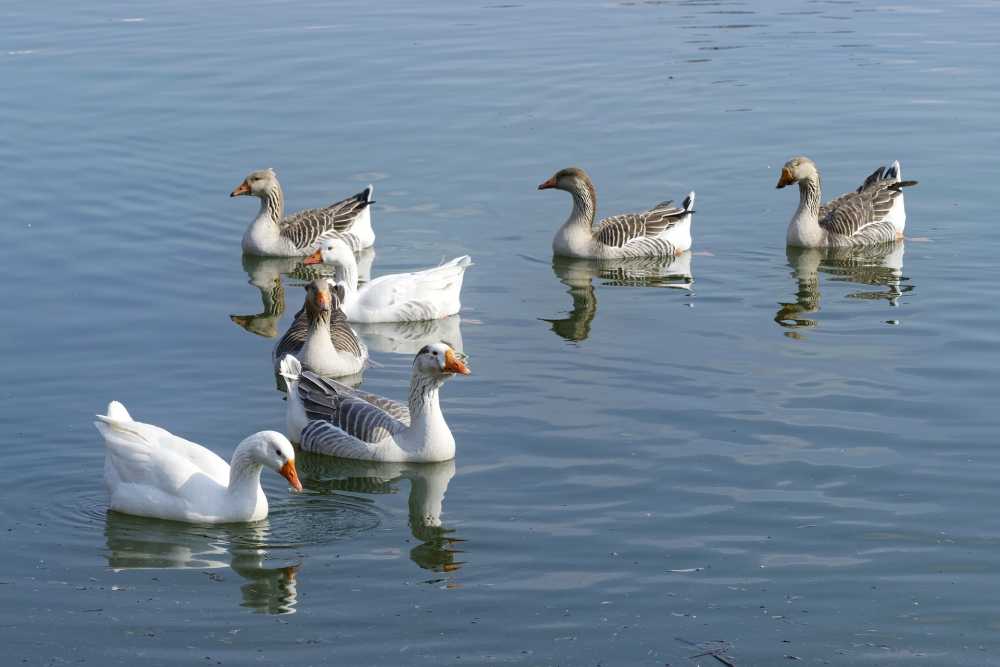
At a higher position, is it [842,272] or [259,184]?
[259,184]

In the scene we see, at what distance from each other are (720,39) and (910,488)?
2371cm

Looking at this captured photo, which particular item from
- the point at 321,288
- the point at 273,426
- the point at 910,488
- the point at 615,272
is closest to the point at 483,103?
the point at 615,272

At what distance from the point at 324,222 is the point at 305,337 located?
5134 mm

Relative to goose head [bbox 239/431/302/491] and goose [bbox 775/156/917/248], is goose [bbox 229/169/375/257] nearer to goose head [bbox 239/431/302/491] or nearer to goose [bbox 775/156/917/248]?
goose [bbox 775/156/917/248]

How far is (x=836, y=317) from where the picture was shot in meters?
18.7

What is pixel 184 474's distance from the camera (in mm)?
12688

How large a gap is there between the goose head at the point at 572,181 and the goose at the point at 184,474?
10.2 metres

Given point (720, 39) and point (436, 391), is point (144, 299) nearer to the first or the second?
point (436, 391)

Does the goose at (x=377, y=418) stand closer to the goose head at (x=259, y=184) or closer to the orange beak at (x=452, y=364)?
the orange beak at (x=452, y=364)

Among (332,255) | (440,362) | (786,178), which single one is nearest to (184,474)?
(440,362)

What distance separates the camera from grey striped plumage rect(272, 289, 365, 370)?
17172 millimetres

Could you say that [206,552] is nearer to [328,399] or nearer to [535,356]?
[328,399]

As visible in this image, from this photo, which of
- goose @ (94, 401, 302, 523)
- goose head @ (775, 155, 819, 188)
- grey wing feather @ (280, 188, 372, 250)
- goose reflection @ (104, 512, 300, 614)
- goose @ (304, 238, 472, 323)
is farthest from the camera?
goose head @ (775, 155, 819, 188)

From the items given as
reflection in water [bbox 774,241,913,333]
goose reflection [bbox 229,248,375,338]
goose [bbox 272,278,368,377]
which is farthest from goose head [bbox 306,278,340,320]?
reflection in water [bbox 774,241,913,333]
